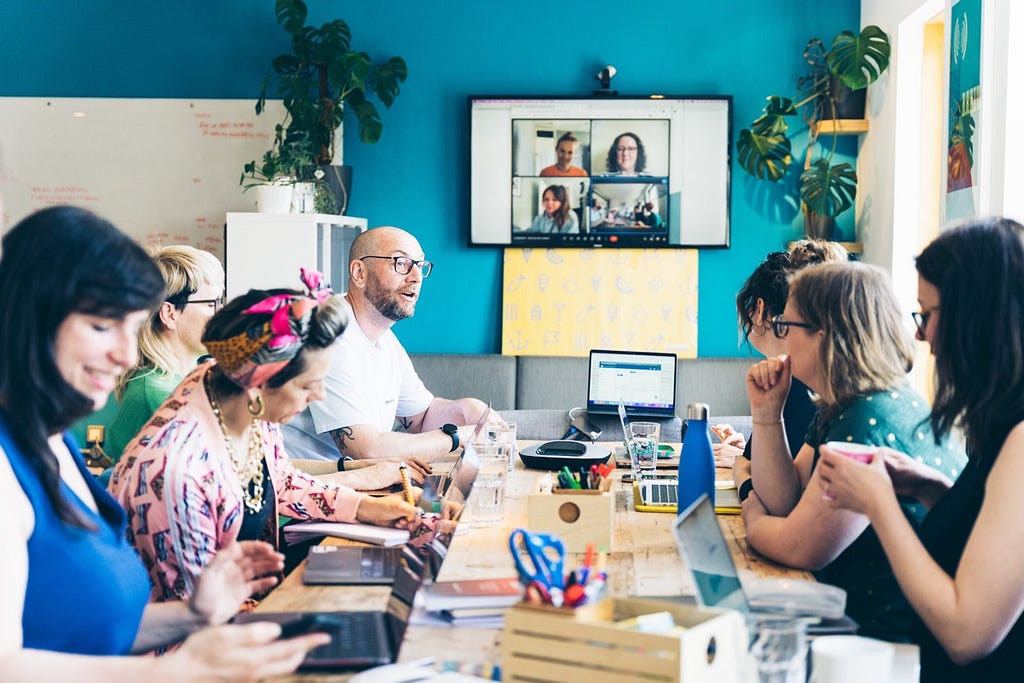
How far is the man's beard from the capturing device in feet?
11.5

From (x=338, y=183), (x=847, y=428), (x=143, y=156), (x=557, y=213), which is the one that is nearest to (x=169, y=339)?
(x=847, y=428)

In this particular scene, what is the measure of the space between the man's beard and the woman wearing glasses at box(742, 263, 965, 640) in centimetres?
172

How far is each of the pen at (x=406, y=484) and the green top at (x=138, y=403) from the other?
0.63 m

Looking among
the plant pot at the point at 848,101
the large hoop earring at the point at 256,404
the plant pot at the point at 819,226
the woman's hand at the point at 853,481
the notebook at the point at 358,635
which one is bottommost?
the notebook at the point at 358,635

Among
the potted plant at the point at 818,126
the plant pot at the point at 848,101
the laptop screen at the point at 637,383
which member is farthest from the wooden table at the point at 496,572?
the plant pot at the point at 848,101

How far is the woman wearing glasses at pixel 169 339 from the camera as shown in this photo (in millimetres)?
2613

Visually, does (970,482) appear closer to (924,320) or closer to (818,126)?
(924,320)

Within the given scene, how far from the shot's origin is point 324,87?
190 inches

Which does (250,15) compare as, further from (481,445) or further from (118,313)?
(118,313)

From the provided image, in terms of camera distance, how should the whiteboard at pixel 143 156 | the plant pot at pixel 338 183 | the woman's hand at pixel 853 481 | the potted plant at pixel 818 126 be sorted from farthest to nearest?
1. the whiteboard at pixel 143 156
2. the plant pot at pixel 338 183
3. the potted plant at pixel 818 126
4. the woman's hand at pixel 853 481

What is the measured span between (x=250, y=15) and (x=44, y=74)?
3.62 feet

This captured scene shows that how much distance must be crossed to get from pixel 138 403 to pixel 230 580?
1.11 metres

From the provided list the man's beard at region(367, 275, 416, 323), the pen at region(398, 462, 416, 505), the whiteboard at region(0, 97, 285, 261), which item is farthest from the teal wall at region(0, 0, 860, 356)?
the pen at region(398, 462, 416, 505)

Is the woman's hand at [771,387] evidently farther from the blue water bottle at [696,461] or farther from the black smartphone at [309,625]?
the black smartphone at [309,625]
